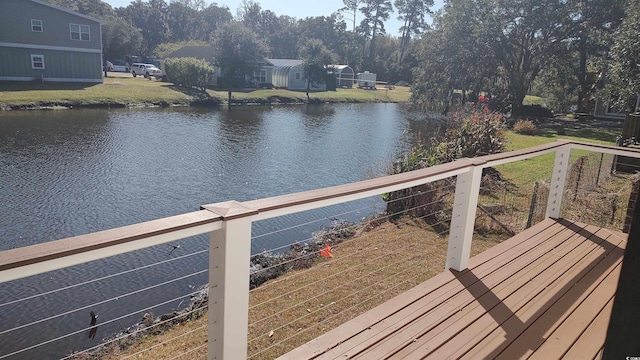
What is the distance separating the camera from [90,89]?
27.2m

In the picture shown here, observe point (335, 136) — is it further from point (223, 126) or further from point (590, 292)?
point (590, 292)

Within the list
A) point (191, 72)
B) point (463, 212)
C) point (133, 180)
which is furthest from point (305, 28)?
point (463, 212)

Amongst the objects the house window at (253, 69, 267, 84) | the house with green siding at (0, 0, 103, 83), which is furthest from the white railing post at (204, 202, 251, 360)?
the house window at (253, 69, 267, 84)

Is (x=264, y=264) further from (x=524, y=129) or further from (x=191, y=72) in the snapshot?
(x=191, y=72)

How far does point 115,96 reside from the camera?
86.7 feet

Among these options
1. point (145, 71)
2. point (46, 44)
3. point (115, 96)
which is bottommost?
point (115, 96)

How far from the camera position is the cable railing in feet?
6.37

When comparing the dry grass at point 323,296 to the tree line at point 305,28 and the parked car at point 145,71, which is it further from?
the tree line at point 305,28

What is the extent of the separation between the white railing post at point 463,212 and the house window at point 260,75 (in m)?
36.4

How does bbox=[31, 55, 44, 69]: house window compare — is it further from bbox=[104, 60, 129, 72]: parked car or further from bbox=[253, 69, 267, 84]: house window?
bbox=[253, 69, 267, 84]: house window

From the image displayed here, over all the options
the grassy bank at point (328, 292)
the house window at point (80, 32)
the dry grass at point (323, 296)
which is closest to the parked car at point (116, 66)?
the house window at point (80, 32)

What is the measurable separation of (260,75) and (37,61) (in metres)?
16.6

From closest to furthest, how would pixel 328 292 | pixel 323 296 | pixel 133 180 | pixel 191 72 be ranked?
pixel 328 292 → pixel 323 296 → pixel 133 180 → pixel 191 72

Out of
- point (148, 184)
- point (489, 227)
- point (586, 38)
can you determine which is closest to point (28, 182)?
point (148, 184)
